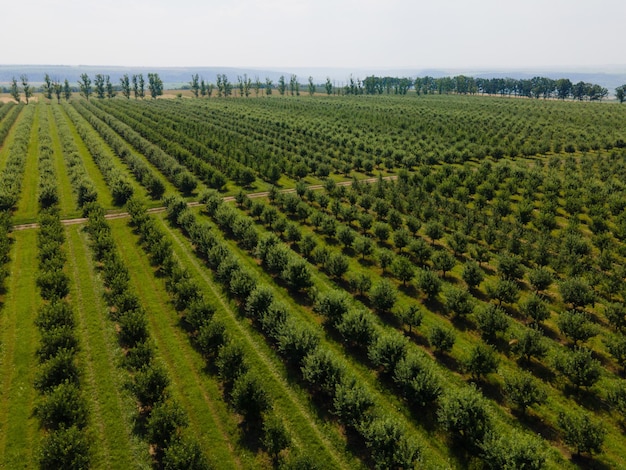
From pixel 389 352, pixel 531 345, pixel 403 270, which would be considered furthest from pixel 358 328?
pixel 531 345

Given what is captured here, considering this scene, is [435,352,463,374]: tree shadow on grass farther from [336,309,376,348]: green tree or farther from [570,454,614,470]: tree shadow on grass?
[570,454,614,470]: tree shadow on grass

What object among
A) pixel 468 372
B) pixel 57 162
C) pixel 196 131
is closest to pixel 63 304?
pixel 468 372

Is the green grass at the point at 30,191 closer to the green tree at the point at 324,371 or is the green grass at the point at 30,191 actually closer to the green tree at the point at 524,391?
the green tree at the point at 324,371

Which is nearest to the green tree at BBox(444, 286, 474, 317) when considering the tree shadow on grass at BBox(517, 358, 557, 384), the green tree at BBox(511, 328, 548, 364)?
the green tree at BBox(511, 328, 548, 364)

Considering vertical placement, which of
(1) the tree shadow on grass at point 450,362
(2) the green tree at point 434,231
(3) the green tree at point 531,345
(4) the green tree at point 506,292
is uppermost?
(2) the green tree at point 434,231

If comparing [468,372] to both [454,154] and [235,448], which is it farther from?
[454,154]

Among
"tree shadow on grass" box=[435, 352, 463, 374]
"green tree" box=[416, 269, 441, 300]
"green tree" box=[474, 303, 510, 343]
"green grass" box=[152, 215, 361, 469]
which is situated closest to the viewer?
"green grass" box=[152, 215, 361, 469]

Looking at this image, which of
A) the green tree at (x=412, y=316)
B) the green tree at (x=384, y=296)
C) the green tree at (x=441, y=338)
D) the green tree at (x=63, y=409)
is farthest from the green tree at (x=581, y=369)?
the green tree at (x=63, y=409)
